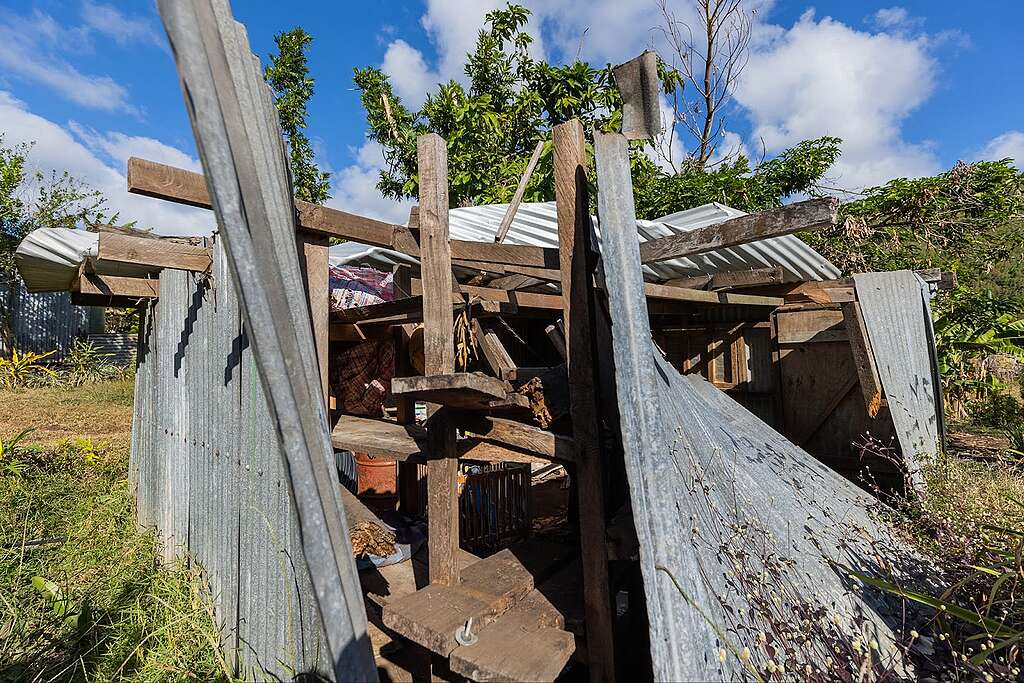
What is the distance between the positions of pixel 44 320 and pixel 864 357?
18314 millimetres

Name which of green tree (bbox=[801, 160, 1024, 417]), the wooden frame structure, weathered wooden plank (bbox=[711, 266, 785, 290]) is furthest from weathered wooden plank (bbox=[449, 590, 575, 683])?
green tree (bbox=[801, 160, 1024, 417])

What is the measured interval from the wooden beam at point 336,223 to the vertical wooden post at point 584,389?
1.17 ft

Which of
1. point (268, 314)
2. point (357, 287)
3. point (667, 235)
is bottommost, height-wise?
point (268, 314)

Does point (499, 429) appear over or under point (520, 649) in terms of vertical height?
over

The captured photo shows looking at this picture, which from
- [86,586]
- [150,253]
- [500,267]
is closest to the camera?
[150,253]

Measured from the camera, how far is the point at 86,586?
12.0 feet

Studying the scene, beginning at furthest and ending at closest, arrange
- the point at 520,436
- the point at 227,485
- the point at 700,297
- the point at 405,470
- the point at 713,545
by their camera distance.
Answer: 1. the point at 405,470
2. the point at 700,297
3. the point at 227,485
4. the point at 520,436
5. the point at 713,545

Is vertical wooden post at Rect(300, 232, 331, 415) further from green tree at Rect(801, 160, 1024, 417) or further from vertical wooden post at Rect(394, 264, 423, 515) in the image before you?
green tree at Rect(801, 160, 1024, 417)

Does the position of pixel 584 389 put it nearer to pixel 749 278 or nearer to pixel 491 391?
pixel 491 391

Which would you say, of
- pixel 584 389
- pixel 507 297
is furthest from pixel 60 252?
pixel 584 389

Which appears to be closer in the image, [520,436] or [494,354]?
[520,436]

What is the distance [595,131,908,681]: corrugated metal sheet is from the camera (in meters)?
1.57

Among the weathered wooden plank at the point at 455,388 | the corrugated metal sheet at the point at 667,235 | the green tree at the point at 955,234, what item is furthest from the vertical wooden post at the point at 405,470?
the green tree at the point at 955,234

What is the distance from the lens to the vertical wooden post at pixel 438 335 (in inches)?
109
